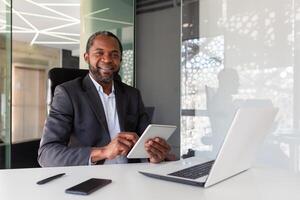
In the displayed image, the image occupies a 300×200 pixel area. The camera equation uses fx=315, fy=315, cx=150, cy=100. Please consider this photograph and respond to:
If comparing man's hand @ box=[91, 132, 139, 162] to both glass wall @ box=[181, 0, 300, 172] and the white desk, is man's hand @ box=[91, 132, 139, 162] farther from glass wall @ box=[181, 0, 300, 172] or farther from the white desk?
glass wall @ box=[181, 0, 300, 172]

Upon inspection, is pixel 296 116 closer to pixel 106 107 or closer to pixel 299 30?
pixel 299 30

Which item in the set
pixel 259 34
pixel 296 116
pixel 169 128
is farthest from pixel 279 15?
pixel 169 128

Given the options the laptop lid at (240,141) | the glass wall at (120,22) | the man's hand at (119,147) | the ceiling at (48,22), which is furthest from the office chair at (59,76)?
the ceiling at (48,22)

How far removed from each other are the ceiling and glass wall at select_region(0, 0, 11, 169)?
5.35ft

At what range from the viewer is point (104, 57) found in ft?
5.37

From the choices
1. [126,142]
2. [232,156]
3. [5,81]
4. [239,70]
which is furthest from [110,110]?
[239,70]

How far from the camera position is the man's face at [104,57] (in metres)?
1.63

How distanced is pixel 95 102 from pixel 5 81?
1.79 meters

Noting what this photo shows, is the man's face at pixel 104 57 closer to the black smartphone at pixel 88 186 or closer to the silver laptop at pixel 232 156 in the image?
the silver laptop at pixel 232 156

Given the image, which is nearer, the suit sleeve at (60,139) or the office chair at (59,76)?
the suit sleeve at (60,139)

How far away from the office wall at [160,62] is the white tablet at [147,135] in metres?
2.40

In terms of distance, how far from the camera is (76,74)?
1.83m

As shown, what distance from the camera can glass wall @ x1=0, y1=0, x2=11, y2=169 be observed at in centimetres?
286

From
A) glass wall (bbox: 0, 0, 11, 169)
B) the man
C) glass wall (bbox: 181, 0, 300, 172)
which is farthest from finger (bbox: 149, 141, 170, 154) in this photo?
glass wall (bbox: 0, 0, 11, 169)
